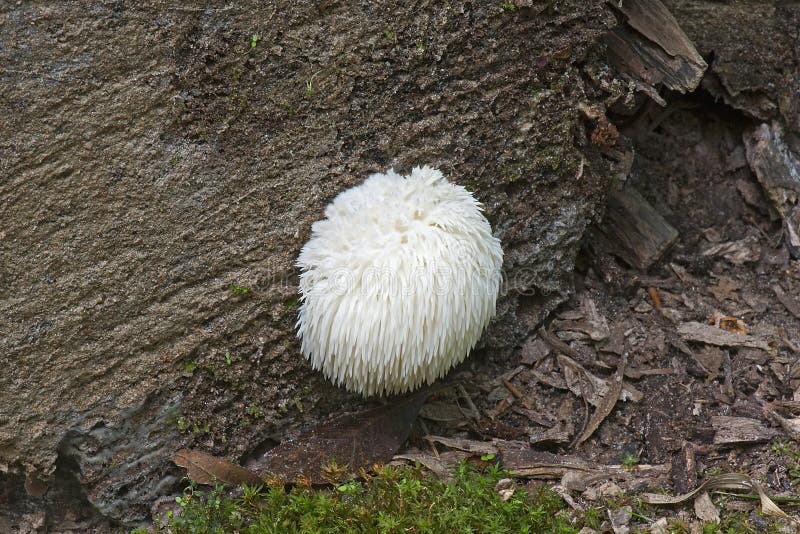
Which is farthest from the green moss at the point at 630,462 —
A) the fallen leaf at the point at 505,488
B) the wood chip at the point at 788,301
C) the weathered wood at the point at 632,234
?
the wood chip at the point at 788,301

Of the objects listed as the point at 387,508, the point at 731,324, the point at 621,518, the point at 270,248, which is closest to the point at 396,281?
the point at 270,248

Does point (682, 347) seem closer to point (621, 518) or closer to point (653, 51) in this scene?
point (621, 518)

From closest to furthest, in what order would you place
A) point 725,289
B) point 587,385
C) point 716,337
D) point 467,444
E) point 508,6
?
point 508,6 < point 467,444 < point 587,385 < point 716,337 < point 725,289

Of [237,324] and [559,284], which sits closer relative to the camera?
[237,324]

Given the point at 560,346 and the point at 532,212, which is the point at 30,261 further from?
the point at 560,346

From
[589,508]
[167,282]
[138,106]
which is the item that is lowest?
[589,508]

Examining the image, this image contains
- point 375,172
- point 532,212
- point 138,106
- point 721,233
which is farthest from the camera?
point 721,233

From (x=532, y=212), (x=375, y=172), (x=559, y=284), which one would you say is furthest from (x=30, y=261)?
(x=559, y=284)
